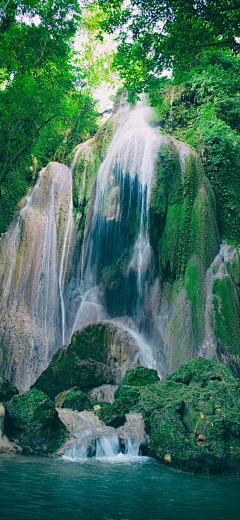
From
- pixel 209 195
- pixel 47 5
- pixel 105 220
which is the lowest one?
pixel 105 220

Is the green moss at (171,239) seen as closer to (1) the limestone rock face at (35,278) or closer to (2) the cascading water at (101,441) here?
(1) the limestone rock face at (35,278)

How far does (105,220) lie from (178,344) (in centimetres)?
512

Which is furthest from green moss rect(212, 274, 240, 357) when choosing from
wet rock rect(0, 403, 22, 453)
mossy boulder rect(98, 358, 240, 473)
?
wet rock rect(0, 403, 22, 453)

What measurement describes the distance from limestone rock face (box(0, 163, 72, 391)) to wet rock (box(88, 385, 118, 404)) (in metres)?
2.35

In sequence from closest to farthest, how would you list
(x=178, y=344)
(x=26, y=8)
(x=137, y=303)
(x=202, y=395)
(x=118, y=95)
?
(x=202, y=395), (x=178, y=344), (x=137, y=303), (x=26, y=8), (x=118, y=95)

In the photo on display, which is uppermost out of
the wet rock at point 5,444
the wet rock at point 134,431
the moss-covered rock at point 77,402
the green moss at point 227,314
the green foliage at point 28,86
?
the green foliage at point 28,86

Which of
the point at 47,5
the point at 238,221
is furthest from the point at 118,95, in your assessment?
the point at 238,221

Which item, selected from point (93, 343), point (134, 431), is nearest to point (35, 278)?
point (93, 343)

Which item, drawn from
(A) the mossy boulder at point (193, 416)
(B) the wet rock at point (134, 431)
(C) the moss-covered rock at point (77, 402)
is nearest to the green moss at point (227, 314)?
(A) the mossy boulder at point (193, 416)

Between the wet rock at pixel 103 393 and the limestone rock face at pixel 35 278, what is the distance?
235cm

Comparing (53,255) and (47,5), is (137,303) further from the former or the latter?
(47,5)

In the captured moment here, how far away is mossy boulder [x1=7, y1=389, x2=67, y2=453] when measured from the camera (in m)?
5.70

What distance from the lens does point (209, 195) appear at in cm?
1205

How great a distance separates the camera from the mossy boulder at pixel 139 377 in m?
7.82
